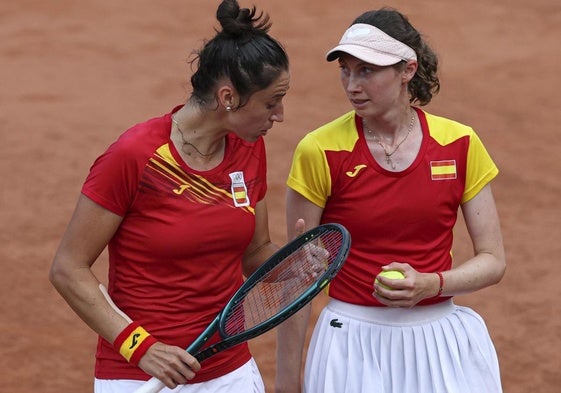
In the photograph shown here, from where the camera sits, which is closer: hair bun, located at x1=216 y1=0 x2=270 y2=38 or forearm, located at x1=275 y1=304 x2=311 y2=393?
hair bun, located at x1=216 y1=0 x2=270 y2=38

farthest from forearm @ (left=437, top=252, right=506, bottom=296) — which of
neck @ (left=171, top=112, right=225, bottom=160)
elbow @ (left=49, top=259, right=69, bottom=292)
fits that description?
elbow @ (left=49, top=259, right=69, bottom=292)

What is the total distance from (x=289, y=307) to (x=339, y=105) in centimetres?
702

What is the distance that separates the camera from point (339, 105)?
35.0 feet

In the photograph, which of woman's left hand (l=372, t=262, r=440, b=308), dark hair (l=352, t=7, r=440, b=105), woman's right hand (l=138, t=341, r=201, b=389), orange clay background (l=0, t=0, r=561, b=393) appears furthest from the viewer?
orange clay background (l=0, t=0, r=561, b=393)

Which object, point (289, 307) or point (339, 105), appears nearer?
point (289, 307)

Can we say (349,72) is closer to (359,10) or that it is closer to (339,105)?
(339,105)

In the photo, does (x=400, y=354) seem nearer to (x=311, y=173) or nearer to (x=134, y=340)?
(x=311, y=173)

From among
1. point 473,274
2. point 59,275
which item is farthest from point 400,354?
point 59,275

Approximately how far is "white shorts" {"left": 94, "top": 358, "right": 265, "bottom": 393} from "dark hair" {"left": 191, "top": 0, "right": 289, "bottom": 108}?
90 centimetres

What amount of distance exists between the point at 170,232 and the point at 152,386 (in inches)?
18.7

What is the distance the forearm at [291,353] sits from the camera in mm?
4227

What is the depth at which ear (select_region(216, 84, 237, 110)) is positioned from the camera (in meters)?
3.80

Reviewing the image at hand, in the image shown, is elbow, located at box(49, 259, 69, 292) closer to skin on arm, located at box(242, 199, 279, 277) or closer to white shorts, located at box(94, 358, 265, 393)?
white shorts, located at box(94, 358, 265, 393)

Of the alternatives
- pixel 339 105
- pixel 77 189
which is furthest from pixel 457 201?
pixel 339 105
